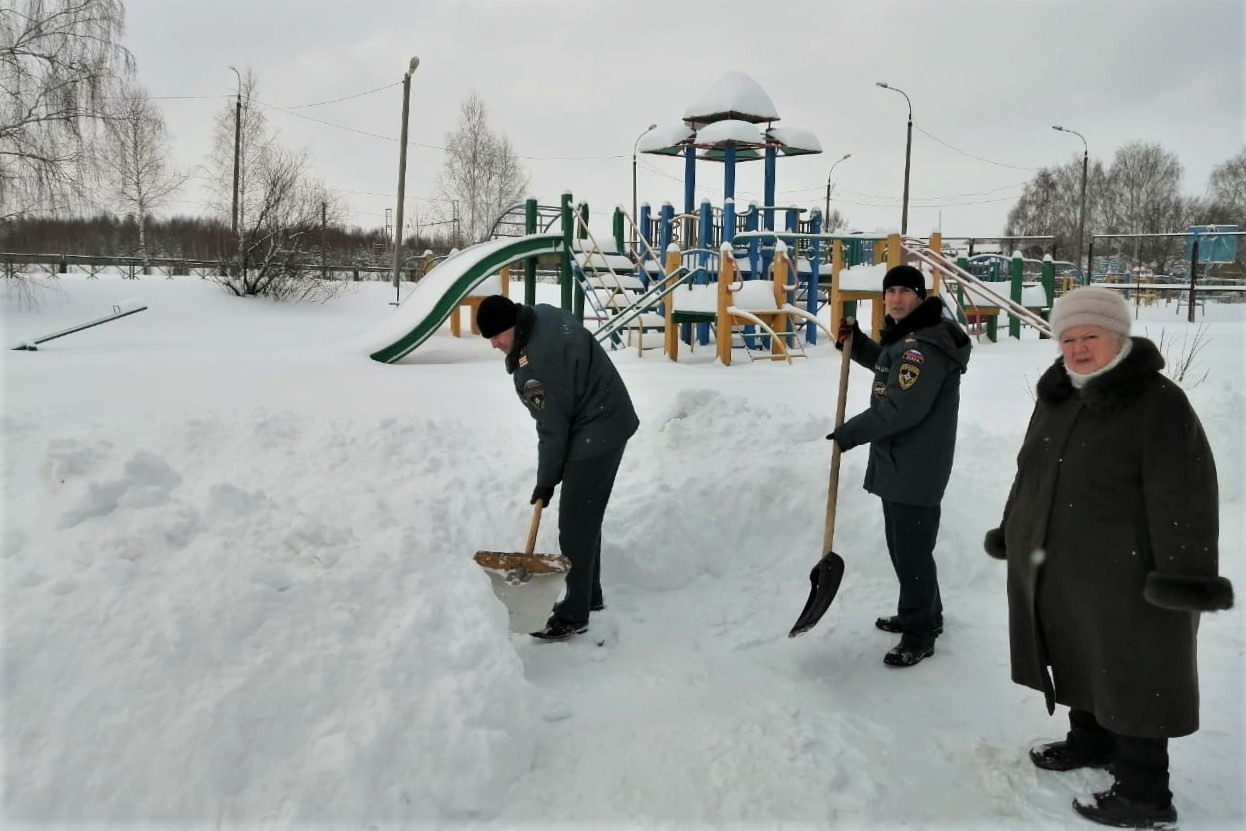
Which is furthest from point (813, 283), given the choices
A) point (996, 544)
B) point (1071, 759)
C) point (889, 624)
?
point (1071, 759)

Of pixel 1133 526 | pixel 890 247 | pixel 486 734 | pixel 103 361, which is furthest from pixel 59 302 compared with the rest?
pixel 1133 526

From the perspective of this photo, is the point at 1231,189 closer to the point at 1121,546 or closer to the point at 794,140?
the point at 794,140

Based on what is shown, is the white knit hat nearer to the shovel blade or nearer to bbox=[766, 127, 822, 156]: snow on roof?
the shovel blade

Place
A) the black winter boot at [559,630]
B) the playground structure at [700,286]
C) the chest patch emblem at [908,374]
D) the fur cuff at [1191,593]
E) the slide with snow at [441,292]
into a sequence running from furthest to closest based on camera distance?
Result: the playground structure at [700,286] < the slide with snow at [441,292] < the black winter boot at [559,630] < the chest patch emblem at [908,374] < the fur cuff at [1191,593]

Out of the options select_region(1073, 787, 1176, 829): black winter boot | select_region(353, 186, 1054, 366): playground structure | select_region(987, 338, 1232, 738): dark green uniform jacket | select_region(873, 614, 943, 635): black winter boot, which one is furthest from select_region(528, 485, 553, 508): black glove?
select_region(353, 186, 1054, 366): playground structure

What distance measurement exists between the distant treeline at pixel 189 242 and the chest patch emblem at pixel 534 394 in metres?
18.4

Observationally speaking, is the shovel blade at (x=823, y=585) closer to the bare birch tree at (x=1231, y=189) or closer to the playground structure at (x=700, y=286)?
the playground structure at (x=700, y=286)

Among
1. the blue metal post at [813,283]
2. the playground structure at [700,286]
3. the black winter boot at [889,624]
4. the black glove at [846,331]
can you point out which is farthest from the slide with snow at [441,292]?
the black winter boot at [889,624]

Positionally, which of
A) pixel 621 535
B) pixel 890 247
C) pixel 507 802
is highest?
pixel 890 247

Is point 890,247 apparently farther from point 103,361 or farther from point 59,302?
point 59,302

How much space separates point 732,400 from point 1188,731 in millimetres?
3671

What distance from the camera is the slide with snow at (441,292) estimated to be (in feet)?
36.4

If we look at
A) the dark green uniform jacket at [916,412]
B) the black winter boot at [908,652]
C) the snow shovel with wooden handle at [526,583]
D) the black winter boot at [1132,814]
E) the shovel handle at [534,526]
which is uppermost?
the dark green uniform jacket at [916,412]

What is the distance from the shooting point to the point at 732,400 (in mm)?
5859
